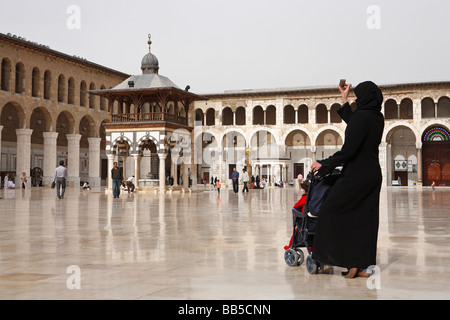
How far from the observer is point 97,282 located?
369 cm

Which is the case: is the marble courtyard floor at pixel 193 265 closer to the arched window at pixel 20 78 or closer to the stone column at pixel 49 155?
the arched window at pixel 20 78

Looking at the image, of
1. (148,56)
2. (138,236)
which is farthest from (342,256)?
(148,56)

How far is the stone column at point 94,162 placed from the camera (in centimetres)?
3644

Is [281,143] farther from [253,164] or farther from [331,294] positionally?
[331,294]

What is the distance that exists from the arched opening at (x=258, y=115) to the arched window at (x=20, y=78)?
19078 mm

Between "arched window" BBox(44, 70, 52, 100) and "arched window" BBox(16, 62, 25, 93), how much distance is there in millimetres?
2130

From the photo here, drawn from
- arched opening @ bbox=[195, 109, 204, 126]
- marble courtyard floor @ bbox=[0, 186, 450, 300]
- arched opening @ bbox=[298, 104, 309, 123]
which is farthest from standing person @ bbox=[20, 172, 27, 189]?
arched opening @ bbox=[298, 104, 309, 123]

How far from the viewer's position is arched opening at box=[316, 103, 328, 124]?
137 ft

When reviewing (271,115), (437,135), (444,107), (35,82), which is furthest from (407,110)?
(35,82)

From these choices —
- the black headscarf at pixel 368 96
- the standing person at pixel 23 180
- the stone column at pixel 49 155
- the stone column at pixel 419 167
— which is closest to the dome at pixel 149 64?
the standing person at pixel 23 180

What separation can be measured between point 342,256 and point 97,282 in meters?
1.80

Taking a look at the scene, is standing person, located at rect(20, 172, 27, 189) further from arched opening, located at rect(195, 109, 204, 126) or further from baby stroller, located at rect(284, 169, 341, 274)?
baby stroller, located at rect(284, 169, 341, 274)

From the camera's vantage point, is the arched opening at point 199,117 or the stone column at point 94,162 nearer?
the stone column at point 94,162

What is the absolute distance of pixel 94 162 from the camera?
1444 inches
